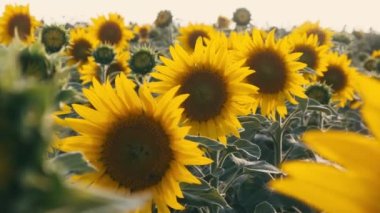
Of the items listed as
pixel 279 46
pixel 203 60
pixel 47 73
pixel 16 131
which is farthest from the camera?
pixel 279 46

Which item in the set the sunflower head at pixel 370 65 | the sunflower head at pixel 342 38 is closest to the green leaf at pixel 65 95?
the sunflower head at pixel 370 65

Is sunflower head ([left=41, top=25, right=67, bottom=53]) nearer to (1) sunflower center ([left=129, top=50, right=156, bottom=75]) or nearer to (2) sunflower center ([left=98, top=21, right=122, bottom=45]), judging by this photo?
(1) sunflower center ([left=129, top=50, right=156, bottom=75])

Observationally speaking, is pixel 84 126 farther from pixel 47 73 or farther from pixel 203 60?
pixel 203 60

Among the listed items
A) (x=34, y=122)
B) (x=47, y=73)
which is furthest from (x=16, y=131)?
(x=47, y=73)

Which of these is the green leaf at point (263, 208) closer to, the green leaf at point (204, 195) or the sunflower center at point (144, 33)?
the green leaf at point (204, 195)

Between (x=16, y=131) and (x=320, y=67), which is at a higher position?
(x=16, y=131)

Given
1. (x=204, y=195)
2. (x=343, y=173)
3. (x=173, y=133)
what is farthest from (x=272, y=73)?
(x=343, y=173)

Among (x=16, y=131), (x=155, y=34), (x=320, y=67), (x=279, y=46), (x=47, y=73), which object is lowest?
(x=155, y=34)

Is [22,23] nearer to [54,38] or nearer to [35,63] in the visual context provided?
[54,38]
